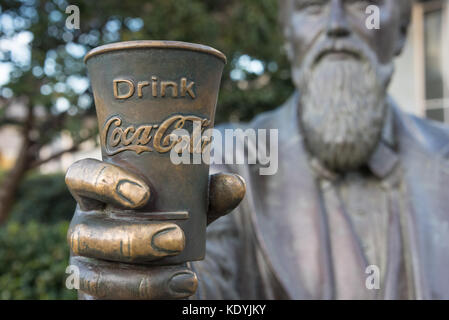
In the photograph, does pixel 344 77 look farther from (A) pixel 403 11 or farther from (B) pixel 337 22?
(A) pixel 403 11

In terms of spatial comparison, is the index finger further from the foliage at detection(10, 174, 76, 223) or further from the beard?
the foliage at detection(10, 174, 76, 223)

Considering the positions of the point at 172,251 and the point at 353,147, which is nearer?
the point at 172,251

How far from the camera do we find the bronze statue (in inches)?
81.9

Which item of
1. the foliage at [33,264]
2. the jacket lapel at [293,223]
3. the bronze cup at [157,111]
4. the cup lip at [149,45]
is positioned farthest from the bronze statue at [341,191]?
the foliage at [33,264]

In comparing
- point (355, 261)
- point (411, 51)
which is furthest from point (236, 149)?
point (411, 51)

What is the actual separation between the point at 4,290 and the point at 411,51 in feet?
23.5

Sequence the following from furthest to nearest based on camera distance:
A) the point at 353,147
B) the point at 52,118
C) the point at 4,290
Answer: the point at 52,118, the point at 4,290, the point at 353,147

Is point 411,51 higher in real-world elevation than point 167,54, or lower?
higher

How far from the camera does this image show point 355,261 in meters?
2.12

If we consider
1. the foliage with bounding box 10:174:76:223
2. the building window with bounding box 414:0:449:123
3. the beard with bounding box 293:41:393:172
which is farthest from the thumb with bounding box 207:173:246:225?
the foliage with bounding box 10:174:76:223

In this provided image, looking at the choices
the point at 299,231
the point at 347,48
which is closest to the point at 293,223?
the point at 299,231

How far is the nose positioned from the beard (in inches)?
2.3

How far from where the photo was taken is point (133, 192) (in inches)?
44.3

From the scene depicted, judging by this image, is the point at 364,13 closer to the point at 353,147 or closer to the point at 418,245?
the point at 353,147
